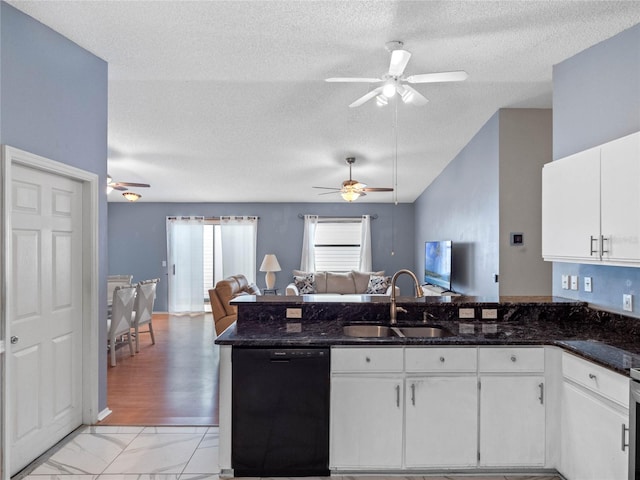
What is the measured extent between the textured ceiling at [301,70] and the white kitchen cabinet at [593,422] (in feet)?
7.03

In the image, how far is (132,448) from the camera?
2697 millimetres

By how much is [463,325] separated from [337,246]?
556cm

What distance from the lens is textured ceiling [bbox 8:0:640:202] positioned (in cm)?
252

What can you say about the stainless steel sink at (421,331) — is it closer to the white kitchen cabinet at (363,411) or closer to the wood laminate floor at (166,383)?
the white kitchen cabinet at (363,411)

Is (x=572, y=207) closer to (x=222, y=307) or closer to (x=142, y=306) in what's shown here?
(x=222, y=307)

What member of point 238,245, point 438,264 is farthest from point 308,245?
point 438,264

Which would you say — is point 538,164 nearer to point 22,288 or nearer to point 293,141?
point 293,141

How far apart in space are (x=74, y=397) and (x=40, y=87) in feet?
7.07

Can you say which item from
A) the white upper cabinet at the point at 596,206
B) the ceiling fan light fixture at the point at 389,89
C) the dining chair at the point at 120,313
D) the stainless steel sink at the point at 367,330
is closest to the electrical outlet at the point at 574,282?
the white upper cabinet at the point at 596,206

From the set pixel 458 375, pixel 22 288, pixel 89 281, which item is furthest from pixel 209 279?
pixel 458 375

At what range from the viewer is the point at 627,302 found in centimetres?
253

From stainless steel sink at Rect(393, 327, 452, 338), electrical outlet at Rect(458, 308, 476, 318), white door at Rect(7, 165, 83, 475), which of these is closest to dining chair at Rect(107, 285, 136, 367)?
white door at Rect(7, 165, 83, 475)

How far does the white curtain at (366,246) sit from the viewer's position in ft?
26.6

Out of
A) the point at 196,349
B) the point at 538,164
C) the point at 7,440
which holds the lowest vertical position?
the point at 196,349
